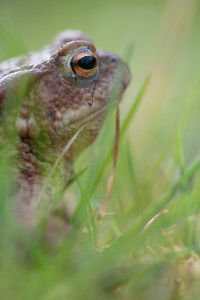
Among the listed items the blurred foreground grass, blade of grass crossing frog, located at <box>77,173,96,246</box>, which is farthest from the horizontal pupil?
blade of grass crossing frog, located at <box>77,173,96,246</box>

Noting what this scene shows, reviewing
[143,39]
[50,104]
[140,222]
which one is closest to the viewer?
[140,222]

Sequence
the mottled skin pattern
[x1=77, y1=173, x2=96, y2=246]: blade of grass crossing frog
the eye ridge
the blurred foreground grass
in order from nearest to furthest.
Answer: the blurred foreground grass → [x1=77, y1=173, x2=96, y2=246]: blade of grass crossing frog → the mottled skin pattern → the eye ridge

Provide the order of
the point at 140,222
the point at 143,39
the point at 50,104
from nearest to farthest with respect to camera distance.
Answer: the point at 140,222, the point at 50,104, the point at 143,39

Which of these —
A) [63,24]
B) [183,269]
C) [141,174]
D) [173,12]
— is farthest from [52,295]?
[63,24]

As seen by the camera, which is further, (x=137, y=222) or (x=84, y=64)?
(x=84, y=64)

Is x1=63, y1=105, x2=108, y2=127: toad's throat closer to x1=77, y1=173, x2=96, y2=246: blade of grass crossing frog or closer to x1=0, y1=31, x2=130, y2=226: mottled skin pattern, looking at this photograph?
x1=0, y1=31, x2=130, y2=226: mottled skin pattern

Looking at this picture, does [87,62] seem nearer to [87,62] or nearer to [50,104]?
[87,62]

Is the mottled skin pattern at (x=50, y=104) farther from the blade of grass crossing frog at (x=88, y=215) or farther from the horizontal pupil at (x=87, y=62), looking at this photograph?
the blade of grass crossing frog at (x=88, y=215)

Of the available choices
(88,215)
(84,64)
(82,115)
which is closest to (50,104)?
(82,115)

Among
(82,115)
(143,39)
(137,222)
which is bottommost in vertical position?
(143,39)
